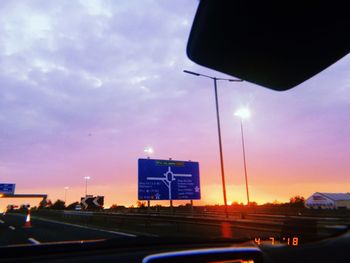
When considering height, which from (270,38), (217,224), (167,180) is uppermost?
(167,180)

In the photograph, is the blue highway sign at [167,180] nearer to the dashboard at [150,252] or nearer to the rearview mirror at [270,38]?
the dashboard at [150,252]

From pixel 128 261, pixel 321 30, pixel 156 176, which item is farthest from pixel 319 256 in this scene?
pixel 156 176

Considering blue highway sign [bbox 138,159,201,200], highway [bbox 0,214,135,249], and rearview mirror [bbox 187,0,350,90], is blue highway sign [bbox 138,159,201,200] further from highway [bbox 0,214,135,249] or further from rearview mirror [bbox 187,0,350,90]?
rearview mirror [bbox 187,0,350,90]

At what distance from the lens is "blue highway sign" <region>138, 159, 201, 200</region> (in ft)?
80.6

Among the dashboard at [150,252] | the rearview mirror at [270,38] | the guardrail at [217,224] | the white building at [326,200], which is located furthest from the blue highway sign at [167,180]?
the white building at [326,200]

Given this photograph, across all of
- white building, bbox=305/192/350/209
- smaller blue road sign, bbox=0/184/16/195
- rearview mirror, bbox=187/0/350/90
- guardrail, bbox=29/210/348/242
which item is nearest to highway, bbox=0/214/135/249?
guardrail, bbox=29/210/348/242

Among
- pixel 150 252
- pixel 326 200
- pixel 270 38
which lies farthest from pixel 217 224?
pixel 326 200

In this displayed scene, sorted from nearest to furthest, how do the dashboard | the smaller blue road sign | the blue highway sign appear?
the dashboard → the blue highway sign → the smaller blue road sign

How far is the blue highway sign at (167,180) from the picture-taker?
24.6 meters

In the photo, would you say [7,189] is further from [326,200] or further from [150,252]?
[150,252]

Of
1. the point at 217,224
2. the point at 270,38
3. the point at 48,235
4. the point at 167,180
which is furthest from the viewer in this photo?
the point at 167,180

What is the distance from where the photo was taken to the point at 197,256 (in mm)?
2545

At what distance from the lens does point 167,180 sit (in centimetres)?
2528

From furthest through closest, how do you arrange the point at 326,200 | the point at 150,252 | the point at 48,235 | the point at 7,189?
the point at 326,200, the point at 7,189, the point at 48,235, the point at 150,252
